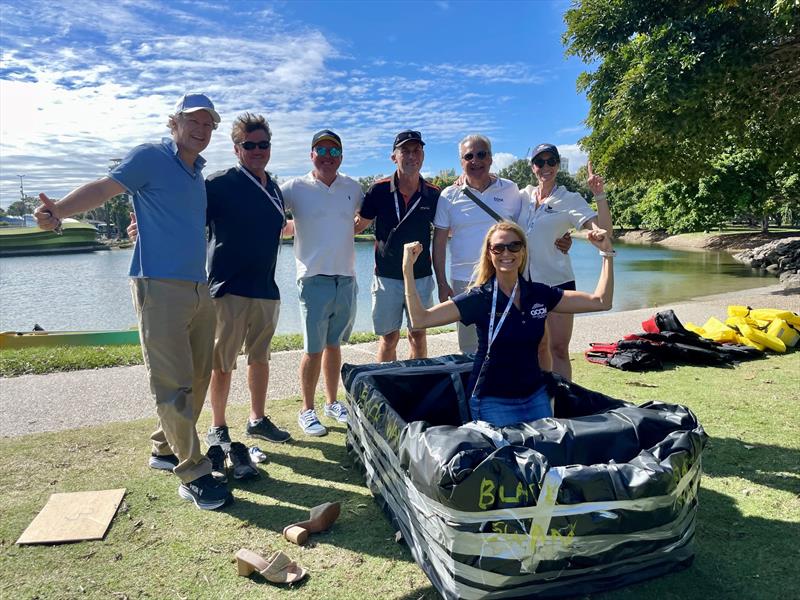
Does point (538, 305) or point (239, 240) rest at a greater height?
point (239, 240)

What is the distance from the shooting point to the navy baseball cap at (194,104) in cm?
344

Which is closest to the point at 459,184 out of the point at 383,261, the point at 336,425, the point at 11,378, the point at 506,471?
the point at 383,261

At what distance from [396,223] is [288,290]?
58.2 feet

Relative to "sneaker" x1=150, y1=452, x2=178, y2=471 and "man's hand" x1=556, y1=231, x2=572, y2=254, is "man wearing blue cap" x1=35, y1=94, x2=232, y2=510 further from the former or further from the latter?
"man's hand" x1=556, y1=231, x2=572, y2=254

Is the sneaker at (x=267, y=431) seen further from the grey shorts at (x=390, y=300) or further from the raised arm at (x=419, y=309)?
the raised arm at (x=419, y=309)

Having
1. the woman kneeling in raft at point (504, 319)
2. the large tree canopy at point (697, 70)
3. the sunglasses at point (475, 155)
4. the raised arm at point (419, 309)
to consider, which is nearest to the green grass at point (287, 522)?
the woman kneeling in raft at point (504, 319)

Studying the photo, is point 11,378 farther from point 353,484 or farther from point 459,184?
point 459,184

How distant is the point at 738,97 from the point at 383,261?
24.5 feet

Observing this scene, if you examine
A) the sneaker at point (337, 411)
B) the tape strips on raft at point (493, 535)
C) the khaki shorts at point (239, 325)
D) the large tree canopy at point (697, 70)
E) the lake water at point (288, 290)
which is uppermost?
the large tree canopy at point (697, 70)

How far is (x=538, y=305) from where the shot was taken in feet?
11.0

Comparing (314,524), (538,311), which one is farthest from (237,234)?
(538,311)

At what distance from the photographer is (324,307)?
15.5ft

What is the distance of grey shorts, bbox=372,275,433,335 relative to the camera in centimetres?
A: 483

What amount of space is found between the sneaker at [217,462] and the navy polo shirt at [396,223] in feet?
6.22
